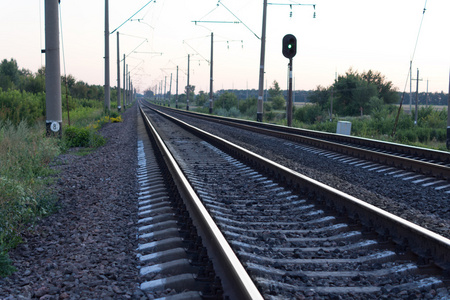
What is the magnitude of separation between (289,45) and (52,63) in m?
15.2

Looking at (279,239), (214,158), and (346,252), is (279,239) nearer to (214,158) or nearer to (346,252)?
(346,252)

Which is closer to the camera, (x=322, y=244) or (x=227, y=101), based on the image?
(x=322, y=244)

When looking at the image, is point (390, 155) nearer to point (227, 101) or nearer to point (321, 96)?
point (227, 101)

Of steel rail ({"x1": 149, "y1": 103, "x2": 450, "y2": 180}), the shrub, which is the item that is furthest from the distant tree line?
steel rail ({"x1": 149, "y1": 103, "x2": 450, "y2": 180})

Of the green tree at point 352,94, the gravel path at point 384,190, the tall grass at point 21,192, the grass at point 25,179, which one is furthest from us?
the green tree at point 352,94

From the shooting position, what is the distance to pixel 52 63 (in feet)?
44.4

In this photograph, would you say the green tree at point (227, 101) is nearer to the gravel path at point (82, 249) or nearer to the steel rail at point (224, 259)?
the gravel path at point (82, 249)

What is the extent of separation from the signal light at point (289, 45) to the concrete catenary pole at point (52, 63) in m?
14.6

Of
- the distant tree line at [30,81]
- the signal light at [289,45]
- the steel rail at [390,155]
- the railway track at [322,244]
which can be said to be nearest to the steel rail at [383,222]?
the railway track at [322,244]

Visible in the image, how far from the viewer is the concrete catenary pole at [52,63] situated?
13555 mm

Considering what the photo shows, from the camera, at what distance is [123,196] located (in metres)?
7.55

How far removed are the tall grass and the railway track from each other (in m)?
2.22

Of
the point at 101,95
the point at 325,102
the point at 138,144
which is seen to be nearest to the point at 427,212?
the point at 138,144

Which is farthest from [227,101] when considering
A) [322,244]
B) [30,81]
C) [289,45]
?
[322,244]
